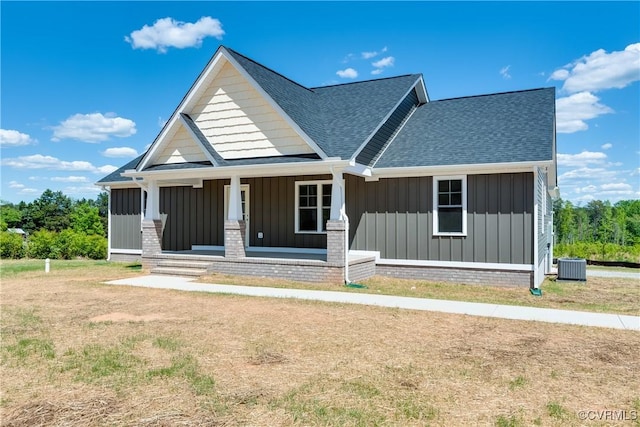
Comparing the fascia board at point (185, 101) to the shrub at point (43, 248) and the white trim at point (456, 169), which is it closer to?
the white trim at point (456, 169)

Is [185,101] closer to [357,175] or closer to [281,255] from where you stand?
[281,255]

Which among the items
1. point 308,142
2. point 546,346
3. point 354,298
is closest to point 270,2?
point 308,142

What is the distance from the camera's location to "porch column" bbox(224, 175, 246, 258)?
14.1m

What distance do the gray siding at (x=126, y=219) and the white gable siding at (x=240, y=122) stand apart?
6.73 metres

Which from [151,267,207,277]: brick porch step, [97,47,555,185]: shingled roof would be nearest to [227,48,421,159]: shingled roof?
[97,47,555,185]: shingled roof

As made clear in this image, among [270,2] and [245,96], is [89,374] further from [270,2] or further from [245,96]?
[270,2]

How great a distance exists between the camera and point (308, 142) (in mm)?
12922

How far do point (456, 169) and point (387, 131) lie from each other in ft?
10.7

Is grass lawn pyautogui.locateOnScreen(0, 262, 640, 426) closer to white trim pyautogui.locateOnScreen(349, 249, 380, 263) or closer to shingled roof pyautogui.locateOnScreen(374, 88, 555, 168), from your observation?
white trim pyautogui.locateOnScreen(349, 249, 380, 263)

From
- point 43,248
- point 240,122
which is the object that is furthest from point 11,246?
point 240,122

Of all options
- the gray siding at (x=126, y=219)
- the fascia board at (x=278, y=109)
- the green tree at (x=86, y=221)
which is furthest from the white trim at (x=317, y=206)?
the green tree at (x=86, y=221)

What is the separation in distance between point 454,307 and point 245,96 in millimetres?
8926

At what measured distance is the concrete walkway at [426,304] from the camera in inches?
322

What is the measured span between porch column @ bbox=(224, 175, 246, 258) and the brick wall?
4.33m
